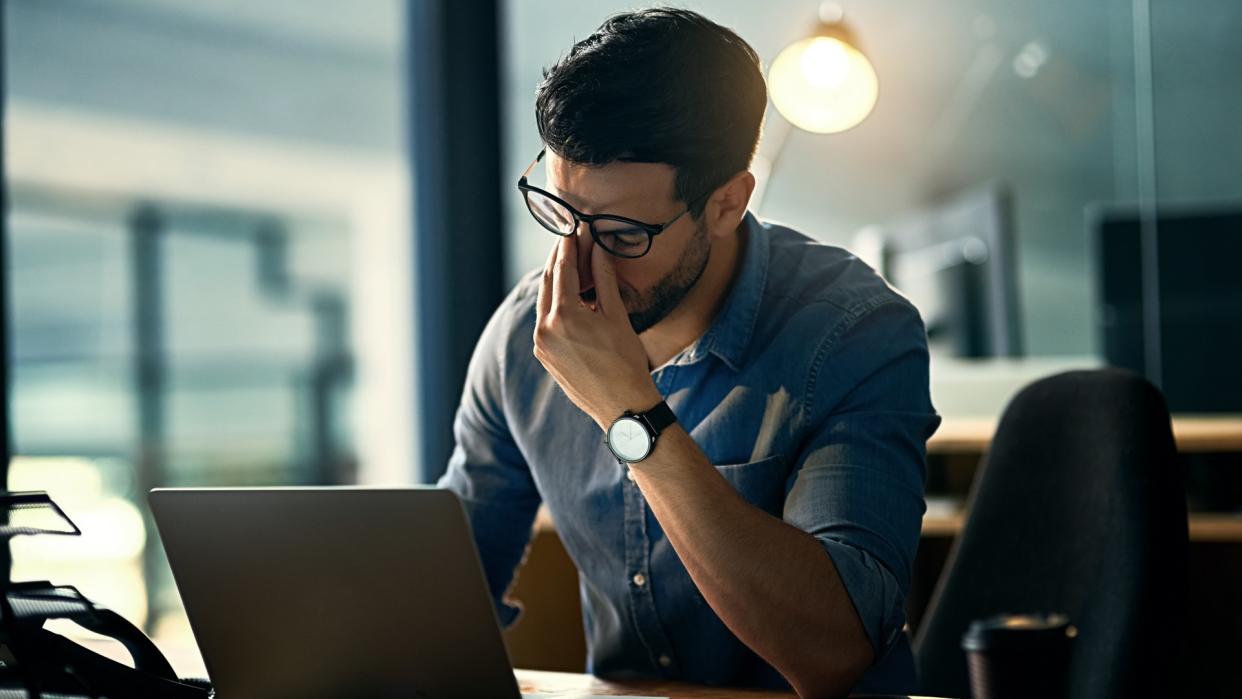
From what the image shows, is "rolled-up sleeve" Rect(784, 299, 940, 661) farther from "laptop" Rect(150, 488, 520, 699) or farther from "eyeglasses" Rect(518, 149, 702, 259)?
"laptop" Rect(150, 488, 520, 699)

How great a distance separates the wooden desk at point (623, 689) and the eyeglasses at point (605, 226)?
446 mm

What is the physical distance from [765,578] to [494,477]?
20.4 inches

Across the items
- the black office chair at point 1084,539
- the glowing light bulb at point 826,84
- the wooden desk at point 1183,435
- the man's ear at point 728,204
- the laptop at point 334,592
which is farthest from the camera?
the glowing light bulb at point 826,84

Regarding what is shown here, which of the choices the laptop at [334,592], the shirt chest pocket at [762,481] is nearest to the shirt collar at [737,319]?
the shirt chest pocket at [762,481]

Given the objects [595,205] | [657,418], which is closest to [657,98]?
[595,205]

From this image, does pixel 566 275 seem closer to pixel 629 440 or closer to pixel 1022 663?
pixel 629 440

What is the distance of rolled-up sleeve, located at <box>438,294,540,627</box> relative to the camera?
1.60m

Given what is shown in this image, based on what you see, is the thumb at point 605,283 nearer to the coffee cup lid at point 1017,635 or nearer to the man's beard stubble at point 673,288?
the man's beard stubble at point 673,288

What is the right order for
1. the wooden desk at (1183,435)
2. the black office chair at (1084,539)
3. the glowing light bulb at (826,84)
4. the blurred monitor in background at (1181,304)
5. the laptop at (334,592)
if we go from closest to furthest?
the laptop at (334,592)
the black office chair at (1084,539)
the wooden desk at (1183,435)
the glowing light bulb at (826,84)
the blurred monitor in background at (1181,304)

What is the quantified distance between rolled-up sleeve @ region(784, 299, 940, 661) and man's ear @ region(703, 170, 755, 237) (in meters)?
0.18

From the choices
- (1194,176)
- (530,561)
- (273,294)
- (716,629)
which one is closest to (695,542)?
(716,629)

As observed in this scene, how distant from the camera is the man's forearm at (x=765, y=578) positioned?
1179 millimetres

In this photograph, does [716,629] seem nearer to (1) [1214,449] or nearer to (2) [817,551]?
(2) [817,551]

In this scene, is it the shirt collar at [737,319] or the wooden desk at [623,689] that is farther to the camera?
the shirt collar at [737,319]
